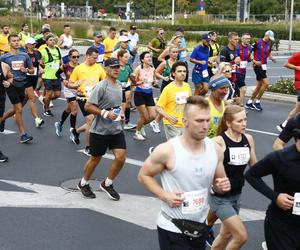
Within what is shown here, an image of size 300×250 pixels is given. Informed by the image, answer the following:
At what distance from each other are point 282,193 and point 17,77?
285 inches

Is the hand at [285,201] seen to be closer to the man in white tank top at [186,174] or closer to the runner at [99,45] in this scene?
the man in white tank top at [186,174]

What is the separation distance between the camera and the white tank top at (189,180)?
3.87 meters

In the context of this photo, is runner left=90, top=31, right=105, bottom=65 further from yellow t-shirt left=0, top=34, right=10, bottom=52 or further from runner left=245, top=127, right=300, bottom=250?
runner left=245, top=127, right=300, bottom=250

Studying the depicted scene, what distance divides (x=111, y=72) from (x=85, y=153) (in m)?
2.70

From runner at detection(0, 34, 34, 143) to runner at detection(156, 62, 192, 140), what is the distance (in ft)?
11.3

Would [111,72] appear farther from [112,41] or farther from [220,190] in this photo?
[112,41]

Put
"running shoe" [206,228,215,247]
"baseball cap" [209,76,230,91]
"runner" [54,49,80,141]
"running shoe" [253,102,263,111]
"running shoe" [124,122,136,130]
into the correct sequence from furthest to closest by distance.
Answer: "running shoe" [253,102,263,111], "running shoe" [124,122,136,130], "runner" [54,49,80,141], "baseball cap" [209,76,230,91], "running shoe" [206,228,215,247]

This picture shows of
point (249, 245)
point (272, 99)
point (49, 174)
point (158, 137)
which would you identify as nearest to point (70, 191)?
point (49, 174)

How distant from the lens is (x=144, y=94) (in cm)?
1038

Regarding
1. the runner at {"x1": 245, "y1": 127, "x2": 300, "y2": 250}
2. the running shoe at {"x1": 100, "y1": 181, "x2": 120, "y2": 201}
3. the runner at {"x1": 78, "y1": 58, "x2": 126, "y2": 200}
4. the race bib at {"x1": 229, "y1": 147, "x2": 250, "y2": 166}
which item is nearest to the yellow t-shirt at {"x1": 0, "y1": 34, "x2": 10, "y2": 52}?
the runner at {"x1": 78, "y1": 58, "x2": 126, "y2": 200}

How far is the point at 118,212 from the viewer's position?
21.8ft

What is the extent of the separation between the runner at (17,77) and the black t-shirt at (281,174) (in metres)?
6.55

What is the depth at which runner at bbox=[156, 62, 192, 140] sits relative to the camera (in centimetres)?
753

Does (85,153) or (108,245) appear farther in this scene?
(85,153)
